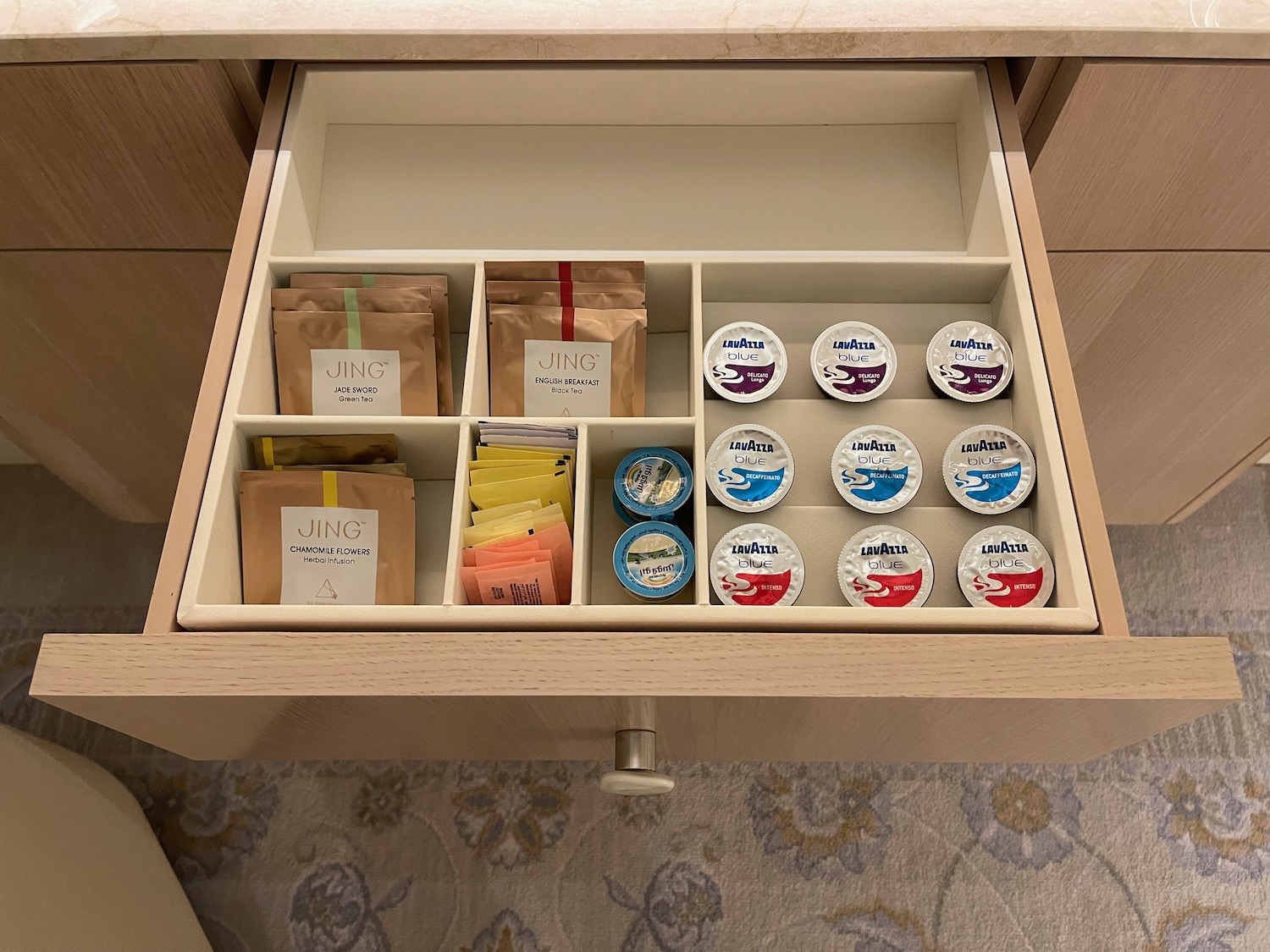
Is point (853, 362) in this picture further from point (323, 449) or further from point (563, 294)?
point (323, 449)

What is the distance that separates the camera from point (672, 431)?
2.70 ft

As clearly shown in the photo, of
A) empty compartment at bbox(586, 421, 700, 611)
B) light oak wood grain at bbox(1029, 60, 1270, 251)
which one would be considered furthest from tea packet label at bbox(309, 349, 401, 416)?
light oak wood grain at bbox(1029, 60, 1270, 251)

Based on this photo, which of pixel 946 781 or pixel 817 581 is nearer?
pixel 817 581

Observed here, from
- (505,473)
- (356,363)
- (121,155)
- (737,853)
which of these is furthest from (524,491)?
(737,853)

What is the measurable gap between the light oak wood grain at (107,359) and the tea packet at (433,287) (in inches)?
10.2

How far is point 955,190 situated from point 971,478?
36 centimetres

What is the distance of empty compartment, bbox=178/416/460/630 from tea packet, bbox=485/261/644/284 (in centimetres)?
18

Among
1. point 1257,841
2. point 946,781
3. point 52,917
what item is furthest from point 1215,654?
point 52,917

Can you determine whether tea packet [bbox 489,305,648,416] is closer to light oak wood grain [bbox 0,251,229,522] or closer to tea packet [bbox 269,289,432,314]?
tea packet [bbox 269,289,432,314]

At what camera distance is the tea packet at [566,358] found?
2.94ft

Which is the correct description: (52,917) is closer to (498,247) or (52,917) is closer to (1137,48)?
(498,247)

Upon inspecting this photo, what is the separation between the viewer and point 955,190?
97 cm

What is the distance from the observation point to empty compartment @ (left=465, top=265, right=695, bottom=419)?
2.88 ft

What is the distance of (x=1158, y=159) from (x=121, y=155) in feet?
3.48
